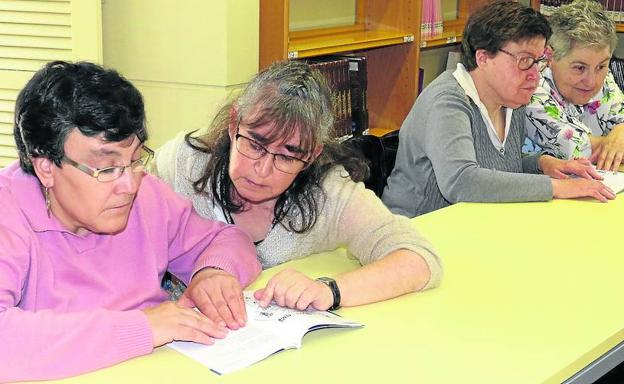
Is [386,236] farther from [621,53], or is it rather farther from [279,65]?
[621,53]

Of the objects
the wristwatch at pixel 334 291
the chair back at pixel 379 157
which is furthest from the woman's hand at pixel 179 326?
the chair back at pixel 379 157

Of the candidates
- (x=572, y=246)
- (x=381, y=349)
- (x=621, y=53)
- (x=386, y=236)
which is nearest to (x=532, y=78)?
(x=572, y=246)

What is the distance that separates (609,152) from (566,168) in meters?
0.33

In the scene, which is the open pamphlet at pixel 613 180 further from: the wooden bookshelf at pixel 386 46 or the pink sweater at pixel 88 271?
the pink sweater at pixel 88 271

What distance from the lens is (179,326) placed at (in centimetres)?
155

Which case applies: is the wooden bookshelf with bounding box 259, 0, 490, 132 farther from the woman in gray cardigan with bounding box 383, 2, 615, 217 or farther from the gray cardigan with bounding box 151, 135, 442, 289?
the gray cardigan with bounding box 151, 135, 442, 289

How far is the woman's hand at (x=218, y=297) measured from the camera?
5.44 feet

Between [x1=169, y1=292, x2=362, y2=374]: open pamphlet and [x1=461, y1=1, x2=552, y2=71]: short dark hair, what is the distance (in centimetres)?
139

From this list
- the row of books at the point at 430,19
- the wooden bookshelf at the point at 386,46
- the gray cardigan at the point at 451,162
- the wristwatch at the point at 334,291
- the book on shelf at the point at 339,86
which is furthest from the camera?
the row of books at the point at 430,19

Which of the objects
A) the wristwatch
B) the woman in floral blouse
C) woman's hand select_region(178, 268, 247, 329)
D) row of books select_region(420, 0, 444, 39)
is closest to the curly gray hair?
the woman in floral blouse

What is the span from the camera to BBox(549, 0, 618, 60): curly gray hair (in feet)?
9.93

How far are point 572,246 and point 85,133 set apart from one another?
1326mm

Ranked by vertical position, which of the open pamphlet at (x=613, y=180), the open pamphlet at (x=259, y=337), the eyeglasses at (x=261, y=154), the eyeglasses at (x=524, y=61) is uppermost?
the eyeglasses at (x=524, y=61)

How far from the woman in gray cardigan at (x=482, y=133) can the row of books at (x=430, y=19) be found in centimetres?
140
